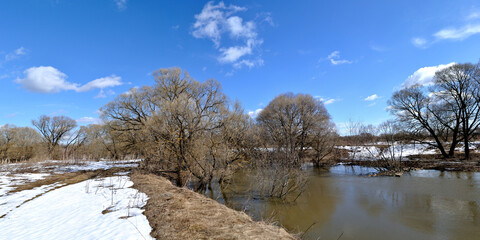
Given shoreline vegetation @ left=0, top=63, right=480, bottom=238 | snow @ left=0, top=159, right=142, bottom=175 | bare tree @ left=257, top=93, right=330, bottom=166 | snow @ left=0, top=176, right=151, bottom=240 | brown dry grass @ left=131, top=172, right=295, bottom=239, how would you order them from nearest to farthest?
brown dry grass @ left=131, top=172, right=295, bottom=239, snow @ left=0, top=176, right=151, bottom=240, shoreline vegetation @ left=0, top=63, right=480, bottom=238, snow @ left=0, top=159, right=142, bottom=175, bare tree @ left=257, top=93, right=330, bottom=166

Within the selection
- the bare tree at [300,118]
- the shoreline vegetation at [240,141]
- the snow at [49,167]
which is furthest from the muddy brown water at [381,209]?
the snow at [49,167]

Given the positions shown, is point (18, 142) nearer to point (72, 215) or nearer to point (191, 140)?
point (191, 140)

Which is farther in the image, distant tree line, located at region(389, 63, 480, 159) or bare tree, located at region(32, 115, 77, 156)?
bare tree, located at region(32, 115, 77, 156)

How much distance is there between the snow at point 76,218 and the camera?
455 centimetres

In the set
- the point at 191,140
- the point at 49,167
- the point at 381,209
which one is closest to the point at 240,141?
the point at 191,140

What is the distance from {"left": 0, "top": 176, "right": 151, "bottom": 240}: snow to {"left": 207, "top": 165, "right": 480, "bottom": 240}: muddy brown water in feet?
12.7

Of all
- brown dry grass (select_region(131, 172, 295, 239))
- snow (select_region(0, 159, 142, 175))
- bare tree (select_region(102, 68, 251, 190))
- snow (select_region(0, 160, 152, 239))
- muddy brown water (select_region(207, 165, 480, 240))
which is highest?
bare tree (select_region(102, 68, 251, 190))

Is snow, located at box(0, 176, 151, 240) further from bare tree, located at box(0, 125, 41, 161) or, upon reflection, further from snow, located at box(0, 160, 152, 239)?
bare tree, located at box(0, 125, 41, 161)

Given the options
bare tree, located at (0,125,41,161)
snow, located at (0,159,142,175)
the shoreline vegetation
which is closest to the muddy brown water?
the shoreline vegetation

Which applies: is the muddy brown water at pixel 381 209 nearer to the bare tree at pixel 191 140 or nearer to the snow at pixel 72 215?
the bare tree at pixel 191 140

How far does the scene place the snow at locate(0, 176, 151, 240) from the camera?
4.55 m

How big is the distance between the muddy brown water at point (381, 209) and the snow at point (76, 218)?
386 centimetres

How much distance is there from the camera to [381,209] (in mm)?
9141

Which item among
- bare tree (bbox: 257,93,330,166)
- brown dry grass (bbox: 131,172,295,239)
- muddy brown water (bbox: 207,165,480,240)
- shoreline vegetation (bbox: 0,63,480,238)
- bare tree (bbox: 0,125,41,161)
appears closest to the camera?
brown dry grass (bbox: 131,172,295,239)
